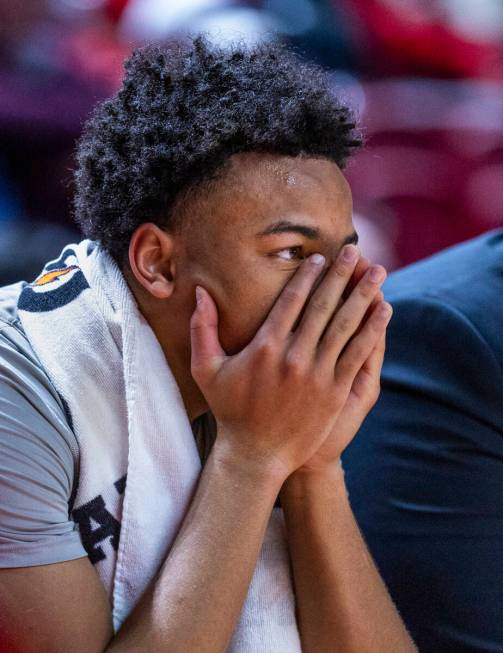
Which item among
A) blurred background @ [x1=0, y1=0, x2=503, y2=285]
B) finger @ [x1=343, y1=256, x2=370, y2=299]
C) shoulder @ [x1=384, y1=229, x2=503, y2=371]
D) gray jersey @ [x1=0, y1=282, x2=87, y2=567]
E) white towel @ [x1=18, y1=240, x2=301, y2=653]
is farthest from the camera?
blurred background @ [x1=0, y1=0, x2=503, y2=285]

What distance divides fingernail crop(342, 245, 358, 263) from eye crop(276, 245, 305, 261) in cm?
5

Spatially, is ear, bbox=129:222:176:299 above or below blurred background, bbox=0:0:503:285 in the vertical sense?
below

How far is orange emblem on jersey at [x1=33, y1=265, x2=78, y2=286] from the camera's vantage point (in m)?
1.11

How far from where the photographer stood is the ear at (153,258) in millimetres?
1068

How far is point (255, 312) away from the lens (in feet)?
3.44

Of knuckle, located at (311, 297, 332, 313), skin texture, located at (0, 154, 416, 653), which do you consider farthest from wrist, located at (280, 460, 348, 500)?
knuckle, located at (311, 297, 332, 313)

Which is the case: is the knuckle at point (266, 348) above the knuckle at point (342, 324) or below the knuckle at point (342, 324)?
below

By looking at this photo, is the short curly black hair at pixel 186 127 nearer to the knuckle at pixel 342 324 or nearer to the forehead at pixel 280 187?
the forehead at pixel 280 187

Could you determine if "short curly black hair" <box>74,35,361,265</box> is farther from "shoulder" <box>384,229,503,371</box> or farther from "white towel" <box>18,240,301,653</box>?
"shoulder" <box>384,229,503,371</box>

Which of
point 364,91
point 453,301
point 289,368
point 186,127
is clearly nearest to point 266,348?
point 289,368

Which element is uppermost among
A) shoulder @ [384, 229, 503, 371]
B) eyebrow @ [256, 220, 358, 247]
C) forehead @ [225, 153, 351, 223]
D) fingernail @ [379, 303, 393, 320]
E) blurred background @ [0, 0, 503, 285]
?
blurred background @ [0, 0, 503, 285]

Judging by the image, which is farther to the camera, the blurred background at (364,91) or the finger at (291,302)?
the blurred background at (364,91)

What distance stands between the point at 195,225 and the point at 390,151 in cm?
184

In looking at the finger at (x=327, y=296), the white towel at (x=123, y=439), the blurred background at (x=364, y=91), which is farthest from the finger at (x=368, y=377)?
A: the blurred background at (x=364, y=91)
